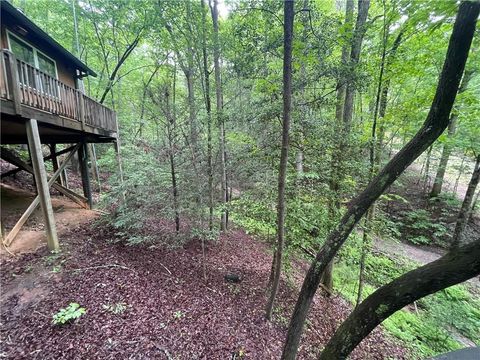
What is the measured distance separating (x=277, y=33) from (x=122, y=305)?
22.0ft

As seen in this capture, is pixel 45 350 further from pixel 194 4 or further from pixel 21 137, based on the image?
pixel 194 4

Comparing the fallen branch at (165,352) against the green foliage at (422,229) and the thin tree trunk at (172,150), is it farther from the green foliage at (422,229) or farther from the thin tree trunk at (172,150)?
the green foliage at (422,229)

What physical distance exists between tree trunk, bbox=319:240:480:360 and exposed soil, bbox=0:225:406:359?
90.5 inches

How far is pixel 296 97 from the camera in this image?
18.0 ft

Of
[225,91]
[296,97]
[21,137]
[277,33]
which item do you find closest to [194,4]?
[225,91]

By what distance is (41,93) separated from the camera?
535 cm

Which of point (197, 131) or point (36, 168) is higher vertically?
point (197, 131)

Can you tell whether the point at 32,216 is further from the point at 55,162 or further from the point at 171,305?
the point at 171,305

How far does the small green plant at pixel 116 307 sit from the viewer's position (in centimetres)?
424

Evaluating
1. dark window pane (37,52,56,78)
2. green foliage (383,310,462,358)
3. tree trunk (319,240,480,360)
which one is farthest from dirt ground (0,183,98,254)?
green foliage (383,310,462,358)

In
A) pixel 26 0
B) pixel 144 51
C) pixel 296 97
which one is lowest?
pixel 296 97

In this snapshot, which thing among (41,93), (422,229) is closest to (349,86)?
(41,93)

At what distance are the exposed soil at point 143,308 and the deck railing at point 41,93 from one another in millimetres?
3614

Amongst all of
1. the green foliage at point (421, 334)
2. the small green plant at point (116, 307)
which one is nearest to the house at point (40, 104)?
the small green plant at point (116, 307)
